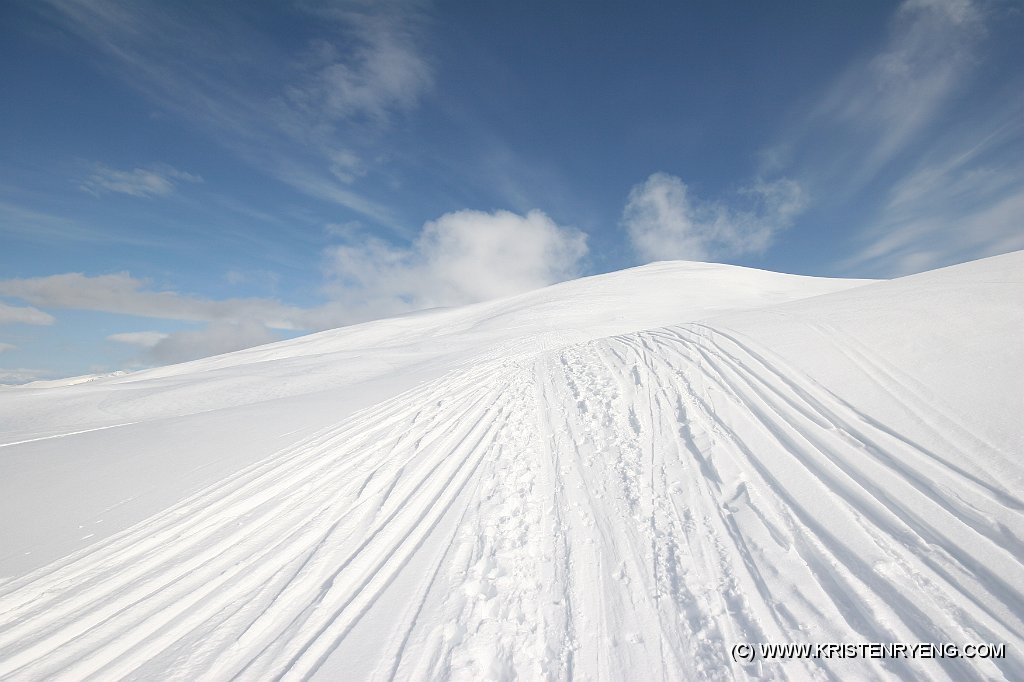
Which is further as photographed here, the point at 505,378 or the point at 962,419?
the point at 505,378

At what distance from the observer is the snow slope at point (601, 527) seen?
9.82ft

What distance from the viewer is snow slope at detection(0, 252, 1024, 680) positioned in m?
2.99

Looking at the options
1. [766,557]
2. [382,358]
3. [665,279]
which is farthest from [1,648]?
[665,279]

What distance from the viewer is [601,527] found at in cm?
426

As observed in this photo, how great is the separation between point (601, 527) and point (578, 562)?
1.89 feet

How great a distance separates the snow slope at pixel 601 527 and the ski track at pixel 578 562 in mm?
22

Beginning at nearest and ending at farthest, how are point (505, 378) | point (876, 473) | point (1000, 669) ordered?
1. point (1000, 669)
2. point (876, 473)
3. point (505, 378)

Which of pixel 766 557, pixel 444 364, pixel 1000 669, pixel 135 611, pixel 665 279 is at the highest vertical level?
pixel 665 279

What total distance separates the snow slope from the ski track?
0.02 meters

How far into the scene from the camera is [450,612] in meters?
3.33

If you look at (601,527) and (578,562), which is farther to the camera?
(601,527)

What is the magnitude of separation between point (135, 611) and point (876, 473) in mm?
7407

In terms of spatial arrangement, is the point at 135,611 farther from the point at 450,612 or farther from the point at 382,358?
the point at 382,358

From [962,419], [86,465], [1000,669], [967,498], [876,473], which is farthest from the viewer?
[86,465]
